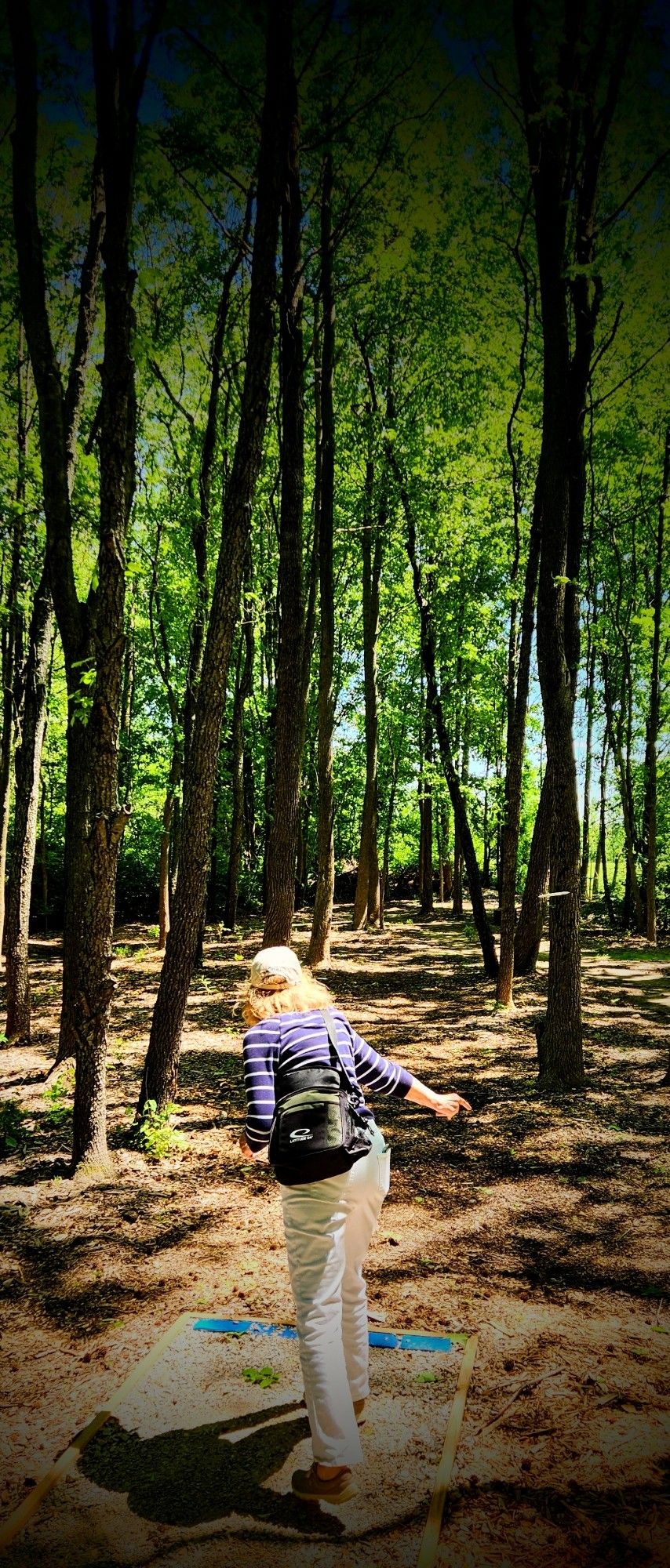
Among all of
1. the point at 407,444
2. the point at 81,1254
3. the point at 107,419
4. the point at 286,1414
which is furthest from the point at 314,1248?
the point at 407,444

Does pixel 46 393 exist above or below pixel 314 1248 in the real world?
above

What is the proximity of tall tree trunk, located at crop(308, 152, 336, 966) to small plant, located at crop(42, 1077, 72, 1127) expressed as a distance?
5746 mm

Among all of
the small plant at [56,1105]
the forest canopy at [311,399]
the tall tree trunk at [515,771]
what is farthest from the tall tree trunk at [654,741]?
the small plant at [56,1105]

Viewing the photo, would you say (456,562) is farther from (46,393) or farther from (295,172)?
(46,393)

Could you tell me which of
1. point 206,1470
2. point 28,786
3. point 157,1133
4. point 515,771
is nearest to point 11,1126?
point 157,1133

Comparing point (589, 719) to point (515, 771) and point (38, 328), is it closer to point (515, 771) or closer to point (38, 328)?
point (515, 771)

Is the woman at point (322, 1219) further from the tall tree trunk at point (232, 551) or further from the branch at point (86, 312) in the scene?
the branch at point (86, 312)

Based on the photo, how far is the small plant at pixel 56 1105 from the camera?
649 centimetres

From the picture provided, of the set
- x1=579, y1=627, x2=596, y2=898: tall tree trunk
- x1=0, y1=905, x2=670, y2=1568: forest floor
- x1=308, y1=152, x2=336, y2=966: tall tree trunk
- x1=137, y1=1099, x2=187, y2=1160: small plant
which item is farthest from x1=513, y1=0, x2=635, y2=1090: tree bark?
x1=579, y1=627, x2=596, y2=898: tall tree trunk

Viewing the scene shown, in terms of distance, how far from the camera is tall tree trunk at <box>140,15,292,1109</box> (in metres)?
5.94

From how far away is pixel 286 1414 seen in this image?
9.66 ft

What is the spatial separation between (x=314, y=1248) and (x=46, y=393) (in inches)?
230

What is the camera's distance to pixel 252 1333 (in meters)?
3.50

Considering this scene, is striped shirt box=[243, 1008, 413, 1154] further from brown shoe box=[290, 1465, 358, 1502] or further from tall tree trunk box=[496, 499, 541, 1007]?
tall tree trunk box=[496, 499, 541, 1007]
